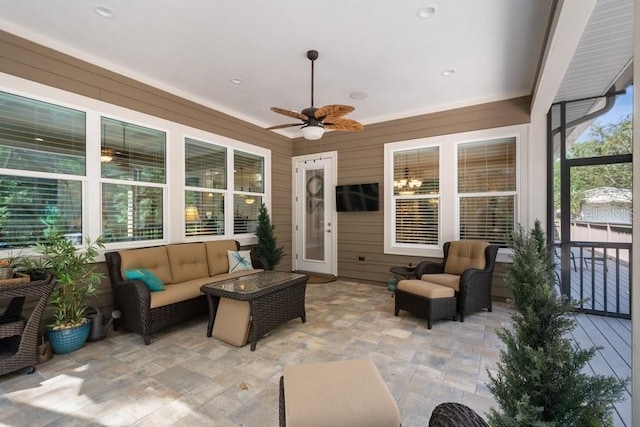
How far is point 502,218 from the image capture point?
4730 millimetres

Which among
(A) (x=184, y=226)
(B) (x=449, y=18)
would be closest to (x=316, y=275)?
(A) (x=184, y=226)

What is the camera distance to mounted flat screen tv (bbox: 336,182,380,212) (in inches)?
226

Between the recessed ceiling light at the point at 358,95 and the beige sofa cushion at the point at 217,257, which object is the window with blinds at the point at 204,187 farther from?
the recessed ceiling light at the point at 358,95

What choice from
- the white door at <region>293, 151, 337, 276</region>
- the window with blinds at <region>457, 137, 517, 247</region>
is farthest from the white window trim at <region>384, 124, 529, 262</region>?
the white door at <region>293, 151, 337, 276</region>

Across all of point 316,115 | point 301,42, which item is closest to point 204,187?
point 316,115

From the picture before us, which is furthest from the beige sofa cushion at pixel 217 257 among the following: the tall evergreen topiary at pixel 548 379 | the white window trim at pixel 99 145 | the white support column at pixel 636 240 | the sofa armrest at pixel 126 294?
the white support column at pixel 636 240

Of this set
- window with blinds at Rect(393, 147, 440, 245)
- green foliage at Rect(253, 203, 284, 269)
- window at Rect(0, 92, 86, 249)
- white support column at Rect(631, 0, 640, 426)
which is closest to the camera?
white support column at Rect(631, 0, 640, 426)

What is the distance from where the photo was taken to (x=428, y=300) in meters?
3.62

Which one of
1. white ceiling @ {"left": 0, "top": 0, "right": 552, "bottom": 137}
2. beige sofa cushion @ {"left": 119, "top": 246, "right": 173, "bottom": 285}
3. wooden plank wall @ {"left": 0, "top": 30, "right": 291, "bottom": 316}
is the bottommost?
beige sofa cushion @ {"left": 119, "top": 246, "right": 173, "bottom": 285}

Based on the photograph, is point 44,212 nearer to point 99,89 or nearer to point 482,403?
point 99,89

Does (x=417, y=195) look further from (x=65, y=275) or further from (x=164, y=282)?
(x=65, y=275)

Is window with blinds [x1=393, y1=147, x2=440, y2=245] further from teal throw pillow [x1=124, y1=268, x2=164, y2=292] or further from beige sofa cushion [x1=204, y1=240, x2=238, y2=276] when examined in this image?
teal throw pillow [x1=124, y1=268, x2=164, y2=292]

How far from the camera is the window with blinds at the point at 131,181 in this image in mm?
3795

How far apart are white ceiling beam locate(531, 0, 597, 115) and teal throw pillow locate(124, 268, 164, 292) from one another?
4530 mm
